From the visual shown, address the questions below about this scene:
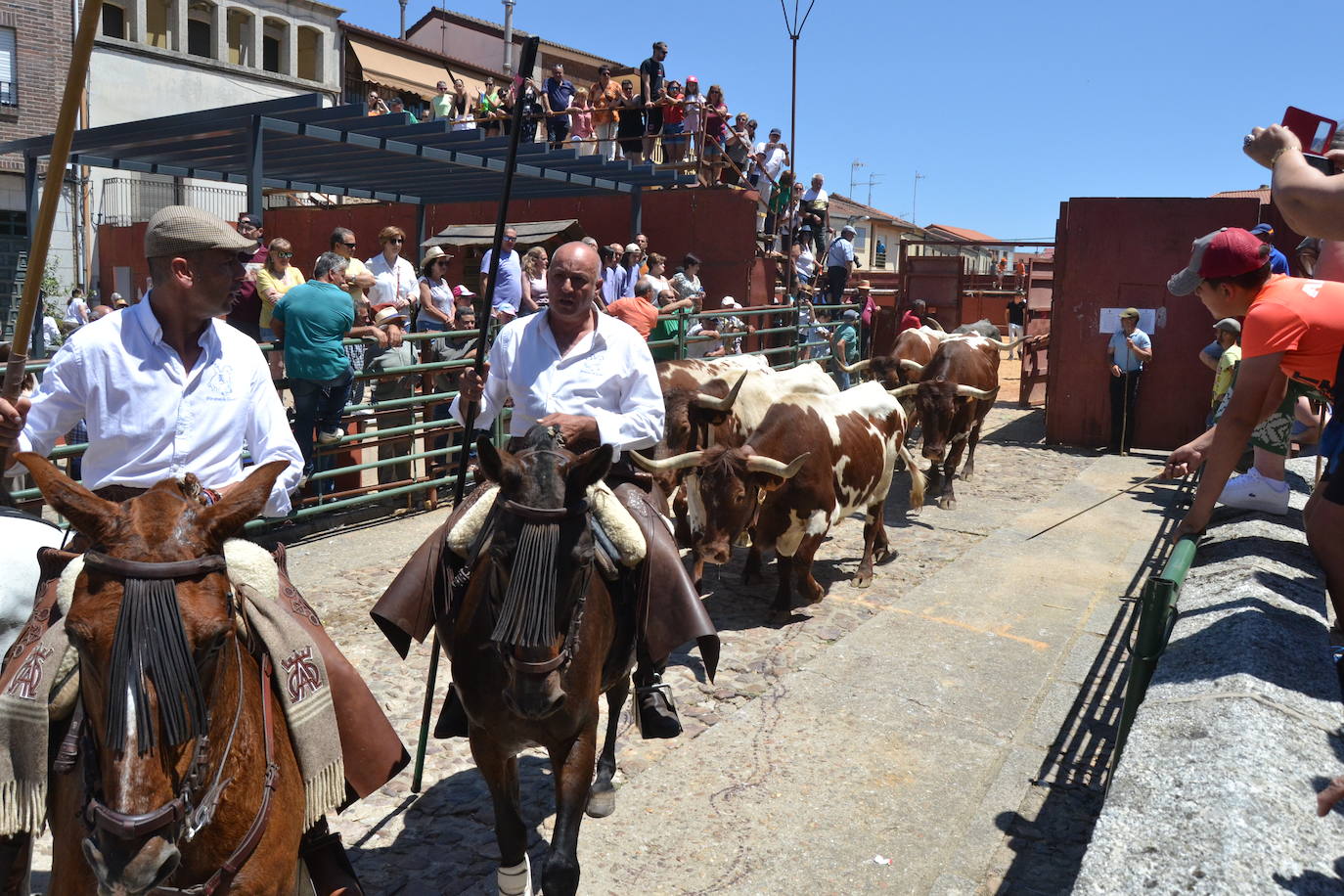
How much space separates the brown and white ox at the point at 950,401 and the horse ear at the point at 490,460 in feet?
24.6

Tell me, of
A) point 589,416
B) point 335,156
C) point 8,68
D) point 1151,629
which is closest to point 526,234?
point 335,156

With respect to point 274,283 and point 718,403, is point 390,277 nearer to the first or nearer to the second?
point 274,283

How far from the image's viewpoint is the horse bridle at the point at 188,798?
1.98 m

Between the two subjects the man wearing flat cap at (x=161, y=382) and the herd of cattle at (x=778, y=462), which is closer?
the man wearing flat cap at (x=161, y=382)

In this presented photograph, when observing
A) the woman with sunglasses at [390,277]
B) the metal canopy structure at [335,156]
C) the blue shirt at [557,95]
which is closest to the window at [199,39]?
the blue shirt at [557,95]

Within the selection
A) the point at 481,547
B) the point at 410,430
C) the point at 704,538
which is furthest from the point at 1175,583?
the point at 410,430

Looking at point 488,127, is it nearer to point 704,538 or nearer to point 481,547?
point 704,538

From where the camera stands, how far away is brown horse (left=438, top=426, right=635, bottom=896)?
3082 millimetres

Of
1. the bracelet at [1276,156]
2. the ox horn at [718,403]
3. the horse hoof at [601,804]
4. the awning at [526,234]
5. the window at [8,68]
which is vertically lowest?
the horse hoof at [601,804]

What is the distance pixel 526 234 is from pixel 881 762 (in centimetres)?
1514

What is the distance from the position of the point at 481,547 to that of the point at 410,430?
20.1 ft

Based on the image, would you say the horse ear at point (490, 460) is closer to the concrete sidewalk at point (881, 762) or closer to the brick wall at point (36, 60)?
the concrete sidewalk at point (881, 762)

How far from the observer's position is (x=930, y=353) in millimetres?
13562

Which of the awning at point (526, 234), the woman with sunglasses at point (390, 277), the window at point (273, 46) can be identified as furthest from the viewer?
the window at point (273, 46)
